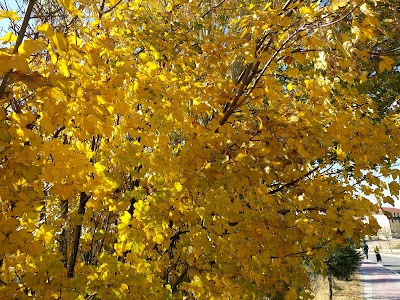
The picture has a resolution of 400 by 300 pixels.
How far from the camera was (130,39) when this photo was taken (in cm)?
314

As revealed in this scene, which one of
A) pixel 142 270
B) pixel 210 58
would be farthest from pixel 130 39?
pixel 142 270

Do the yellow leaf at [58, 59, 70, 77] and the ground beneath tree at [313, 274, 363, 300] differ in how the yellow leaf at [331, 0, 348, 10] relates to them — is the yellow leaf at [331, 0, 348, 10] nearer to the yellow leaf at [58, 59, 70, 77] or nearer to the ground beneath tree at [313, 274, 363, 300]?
the yellow leaf at [58, 59, 70, 77]

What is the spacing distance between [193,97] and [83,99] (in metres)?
1.22

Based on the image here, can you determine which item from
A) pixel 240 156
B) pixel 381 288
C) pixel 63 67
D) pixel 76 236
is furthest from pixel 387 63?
pixel 381 288

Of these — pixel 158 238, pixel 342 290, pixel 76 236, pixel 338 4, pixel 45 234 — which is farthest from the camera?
pixel 342 290

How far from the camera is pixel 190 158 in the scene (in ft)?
8.02

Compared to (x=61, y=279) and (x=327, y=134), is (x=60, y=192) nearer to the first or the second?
(x=61, y=279)

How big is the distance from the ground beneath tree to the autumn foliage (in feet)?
42.8

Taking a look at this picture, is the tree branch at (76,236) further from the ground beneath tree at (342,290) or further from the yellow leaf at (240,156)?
the ground beneath tree at (342,290)

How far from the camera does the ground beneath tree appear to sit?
581 inches

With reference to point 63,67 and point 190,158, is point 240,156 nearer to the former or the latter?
point 190,158

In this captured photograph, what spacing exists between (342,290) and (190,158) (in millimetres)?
17255

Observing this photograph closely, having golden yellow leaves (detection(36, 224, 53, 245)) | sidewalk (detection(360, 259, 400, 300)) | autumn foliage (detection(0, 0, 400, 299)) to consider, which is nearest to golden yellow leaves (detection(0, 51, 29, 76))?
autumn foliage (detection(0, 0, 400, 299))

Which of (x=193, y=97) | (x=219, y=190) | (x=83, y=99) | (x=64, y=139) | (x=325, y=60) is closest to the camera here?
(x=83, y=99)
